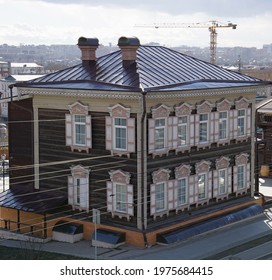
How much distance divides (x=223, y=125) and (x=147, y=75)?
5878 millimetres

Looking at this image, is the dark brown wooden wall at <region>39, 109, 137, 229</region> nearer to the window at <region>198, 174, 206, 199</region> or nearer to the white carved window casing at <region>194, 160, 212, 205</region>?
the white carved window casing at <region>194, 160, 212, 205</region>

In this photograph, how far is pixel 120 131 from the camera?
30.5 metres

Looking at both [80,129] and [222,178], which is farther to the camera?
[222,178]

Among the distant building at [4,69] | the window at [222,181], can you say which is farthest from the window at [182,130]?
the distant building at [4,69]

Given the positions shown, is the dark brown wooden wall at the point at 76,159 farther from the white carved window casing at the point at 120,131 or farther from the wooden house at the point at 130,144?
the white carved window casing at the point at 120,131

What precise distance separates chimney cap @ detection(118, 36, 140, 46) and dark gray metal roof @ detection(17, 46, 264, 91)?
0.87 metres

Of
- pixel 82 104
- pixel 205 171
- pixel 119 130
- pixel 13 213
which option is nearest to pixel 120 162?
pixel 119 130

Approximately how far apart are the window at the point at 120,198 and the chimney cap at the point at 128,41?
768 centimetres

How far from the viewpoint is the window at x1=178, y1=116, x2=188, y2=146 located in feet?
105

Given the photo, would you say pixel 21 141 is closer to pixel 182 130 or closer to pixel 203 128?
pixel 182 130

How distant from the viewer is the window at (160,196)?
30969mm

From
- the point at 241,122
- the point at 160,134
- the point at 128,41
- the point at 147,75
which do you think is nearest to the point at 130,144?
the point at 160,134

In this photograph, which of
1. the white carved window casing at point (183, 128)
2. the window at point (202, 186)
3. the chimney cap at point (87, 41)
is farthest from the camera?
the chimney cap at point (87, 41)

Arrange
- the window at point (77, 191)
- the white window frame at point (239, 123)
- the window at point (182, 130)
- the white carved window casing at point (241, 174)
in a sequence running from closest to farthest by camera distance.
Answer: the window at point (182, 130) < the window at point (77, 191) < the white window frame at point (239, 123) < the white carved window casing at point (241, 174)
